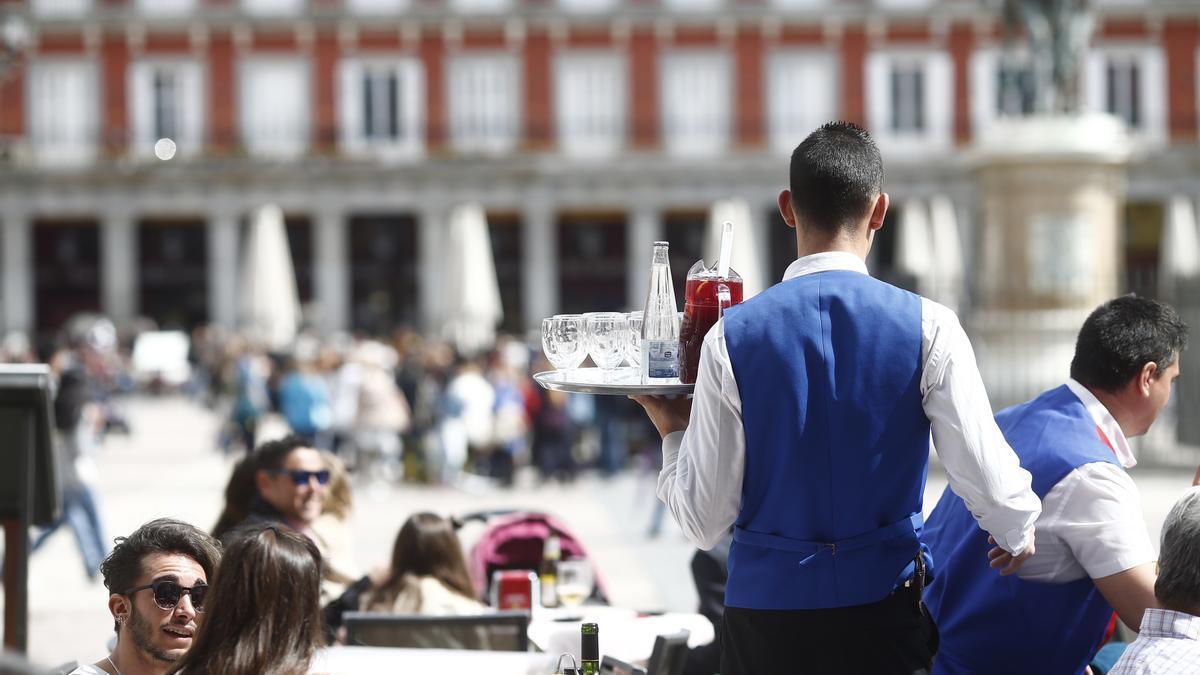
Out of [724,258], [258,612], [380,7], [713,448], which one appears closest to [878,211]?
[724,258]

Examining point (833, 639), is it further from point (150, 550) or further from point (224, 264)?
point (224, 264)

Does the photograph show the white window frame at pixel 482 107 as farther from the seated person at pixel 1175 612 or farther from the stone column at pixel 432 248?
the seated person at pixel 1175 612

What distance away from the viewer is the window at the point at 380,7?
3553cm

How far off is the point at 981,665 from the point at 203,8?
35.0m

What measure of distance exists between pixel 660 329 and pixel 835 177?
57cm

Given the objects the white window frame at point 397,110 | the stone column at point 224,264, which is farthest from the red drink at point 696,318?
the stone column at point 224,264

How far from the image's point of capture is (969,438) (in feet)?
9.40

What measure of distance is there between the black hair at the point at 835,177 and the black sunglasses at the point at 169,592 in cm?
161

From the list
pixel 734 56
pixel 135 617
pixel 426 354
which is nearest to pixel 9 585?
pixel 135 617

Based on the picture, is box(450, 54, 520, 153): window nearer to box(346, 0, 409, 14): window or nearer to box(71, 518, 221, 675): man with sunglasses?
box(346, 0, 409, 14): window

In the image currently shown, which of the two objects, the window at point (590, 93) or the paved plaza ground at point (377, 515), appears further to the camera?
the window at point (590, 93)

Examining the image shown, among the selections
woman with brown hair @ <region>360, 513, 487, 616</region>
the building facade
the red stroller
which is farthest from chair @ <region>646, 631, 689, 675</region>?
the building facade

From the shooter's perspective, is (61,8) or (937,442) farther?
(61,8)

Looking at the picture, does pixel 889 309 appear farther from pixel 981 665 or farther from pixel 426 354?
pixel 426 354
